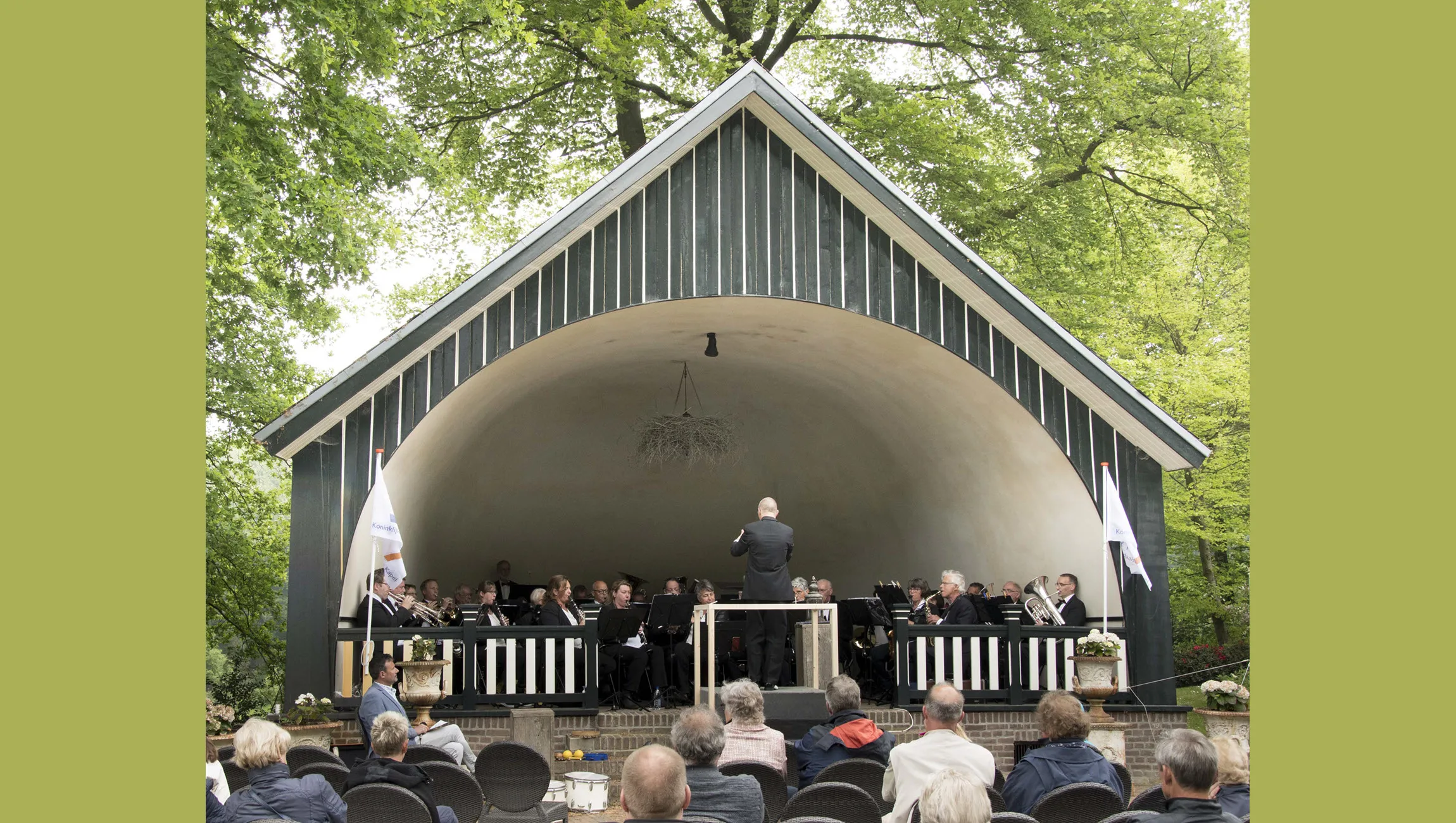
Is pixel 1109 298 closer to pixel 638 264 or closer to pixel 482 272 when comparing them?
pixel 638 264

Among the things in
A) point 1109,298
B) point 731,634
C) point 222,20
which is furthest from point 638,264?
point 1109,298

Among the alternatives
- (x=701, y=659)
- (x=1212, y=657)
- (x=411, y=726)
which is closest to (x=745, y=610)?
(x=701, y=659)

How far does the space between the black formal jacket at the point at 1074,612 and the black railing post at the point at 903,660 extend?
1815mm

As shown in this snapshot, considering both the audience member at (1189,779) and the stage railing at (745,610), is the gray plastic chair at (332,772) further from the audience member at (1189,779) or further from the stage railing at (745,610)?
the stage railing at (745,610)

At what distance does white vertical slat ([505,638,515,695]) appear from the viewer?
10.5 m

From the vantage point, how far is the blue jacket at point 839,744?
670cm

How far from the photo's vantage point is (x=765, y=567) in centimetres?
1114

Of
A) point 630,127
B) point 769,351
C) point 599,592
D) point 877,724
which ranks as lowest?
point 877,724

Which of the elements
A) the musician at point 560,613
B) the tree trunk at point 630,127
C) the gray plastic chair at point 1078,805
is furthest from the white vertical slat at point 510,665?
the tree trunk at point 630,127

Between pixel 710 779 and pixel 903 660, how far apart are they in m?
6.27

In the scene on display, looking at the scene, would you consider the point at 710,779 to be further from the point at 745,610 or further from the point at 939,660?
the point at 939,660

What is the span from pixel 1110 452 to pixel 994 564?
247 centimetres

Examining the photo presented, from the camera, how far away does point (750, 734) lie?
6.89 meters

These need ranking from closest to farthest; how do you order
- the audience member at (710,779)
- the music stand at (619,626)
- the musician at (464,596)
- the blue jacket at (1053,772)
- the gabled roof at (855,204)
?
the audience member at (710,779) < the blue jacket at (1053,772) < the gabled roof at (855,204) < the music stand at (619,626) < the musician at (464,596)
